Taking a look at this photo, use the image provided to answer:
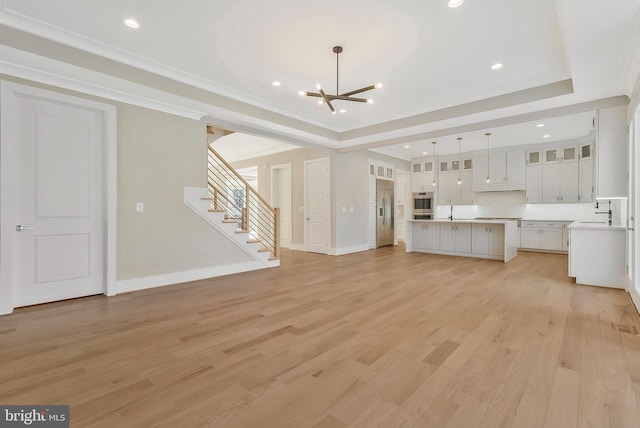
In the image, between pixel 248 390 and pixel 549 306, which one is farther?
pixel 549 306

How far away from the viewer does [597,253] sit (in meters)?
4.34

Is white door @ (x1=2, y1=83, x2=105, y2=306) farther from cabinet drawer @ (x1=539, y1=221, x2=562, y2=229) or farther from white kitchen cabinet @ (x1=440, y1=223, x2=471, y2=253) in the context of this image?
cabinet drawer @ (x1=539, y1=221, x2=562, y2=229)

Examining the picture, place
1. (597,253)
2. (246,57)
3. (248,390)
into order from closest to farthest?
(248,390), (246,57), (597,253)

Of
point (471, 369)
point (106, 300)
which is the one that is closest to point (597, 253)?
point (471, 369)

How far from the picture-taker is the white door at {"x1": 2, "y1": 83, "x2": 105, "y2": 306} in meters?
3.37

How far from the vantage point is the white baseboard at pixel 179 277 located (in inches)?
163

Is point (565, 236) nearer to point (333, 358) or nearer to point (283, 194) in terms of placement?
point (283, 194)

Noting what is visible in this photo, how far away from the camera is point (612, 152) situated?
4.24 m

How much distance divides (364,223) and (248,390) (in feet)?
22.2

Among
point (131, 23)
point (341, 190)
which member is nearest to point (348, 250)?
point (341, 190)

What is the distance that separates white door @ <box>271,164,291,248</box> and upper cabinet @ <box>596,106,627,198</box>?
6653 mm

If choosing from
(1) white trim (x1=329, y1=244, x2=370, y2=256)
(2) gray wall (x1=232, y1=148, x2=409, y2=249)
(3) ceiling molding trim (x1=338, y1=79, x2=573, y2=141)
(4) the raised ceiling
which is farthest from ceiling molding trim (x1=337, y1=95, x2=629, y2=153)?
(1) white trim (x1=329, y1=244, x2=370, y2=256)

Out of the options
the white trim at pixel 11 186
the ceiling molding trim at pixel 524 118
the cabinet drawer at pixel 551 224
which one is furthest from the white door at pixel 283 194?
the cabinet drawer at pixel 551 224

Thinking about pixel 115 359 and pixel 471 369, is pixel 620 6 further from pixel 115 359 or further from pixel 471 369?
pixel 115 359
